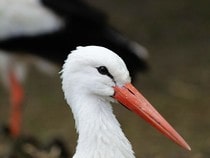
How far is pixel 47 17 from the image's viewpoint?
8977 millimetres

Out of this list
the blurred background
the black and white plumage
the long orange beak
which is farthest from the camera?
the blurred background

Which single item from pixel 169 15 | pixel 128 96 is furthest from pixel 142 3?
pixel 128 96

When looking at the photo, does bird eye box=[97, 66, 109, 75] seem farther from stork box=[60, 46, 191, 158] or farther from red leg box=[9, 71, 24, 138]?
red leg box=[9, 71, 24, 138]

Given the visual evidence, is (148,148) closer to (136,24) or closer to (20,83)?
(20,83)

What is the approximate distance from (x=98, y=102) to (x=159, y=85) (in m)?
5.39

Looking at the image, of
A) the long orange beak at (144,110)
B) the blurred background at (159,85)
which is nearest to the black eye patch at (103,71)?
the long orange beak at (144,110)

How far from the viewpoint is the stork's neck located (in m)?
4.68

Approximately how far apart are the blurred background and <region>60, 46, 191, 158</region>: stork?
245 centimetres

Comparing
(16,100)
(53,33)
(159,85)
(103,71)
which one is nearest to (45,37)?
(53,33)

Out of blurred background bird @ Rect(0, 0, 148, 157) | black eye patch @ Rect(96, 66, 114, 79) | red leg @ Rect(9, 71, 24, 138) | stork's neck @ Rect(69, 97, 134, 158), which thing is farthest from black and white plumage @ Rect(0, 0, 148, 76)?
black eye patch @ Rect(96, 66, 114, 79)

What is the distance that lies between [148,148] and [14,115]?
4.47ft

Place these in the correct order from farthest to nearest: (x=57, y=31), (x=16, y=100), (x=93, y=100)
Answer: (x=16, y=100) → (x=57, y=31) → (x=93, y=100)

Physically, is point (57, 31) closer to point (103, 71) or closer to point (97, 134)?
point (97, 134)

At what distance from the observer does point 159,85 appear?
10055 mm
